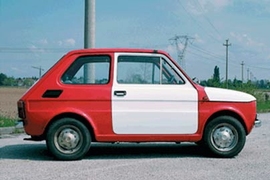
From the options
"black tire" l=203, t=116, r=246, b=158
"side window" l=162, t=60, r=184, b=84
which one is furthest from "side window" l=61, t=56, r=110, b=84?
"black tire" l=203, t=116, r=246, b=158

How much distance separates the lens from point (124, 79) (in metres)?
7.74

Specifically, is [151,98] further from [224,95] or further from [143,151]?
[143,151]

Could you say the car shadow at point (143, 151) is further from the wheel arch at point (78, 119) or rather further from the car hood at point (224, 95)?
the car hood at point (224, 95)

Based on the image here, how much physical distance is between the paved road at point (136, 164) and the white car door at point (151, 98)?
57 centimetres

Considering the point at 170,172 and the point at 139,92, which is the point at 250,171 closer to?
the point at 170,172

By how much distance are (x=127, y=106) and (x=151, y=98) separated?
418mm

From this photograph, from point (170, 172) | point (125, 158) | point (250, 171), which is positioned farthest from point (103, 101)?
point (250, 171)

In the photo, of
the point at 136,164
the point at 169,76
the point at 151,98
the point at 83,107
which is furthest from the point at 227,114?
the point at 83,107

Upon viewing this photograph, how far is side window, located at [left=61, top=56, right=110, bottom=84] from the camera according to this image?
25.2 feet

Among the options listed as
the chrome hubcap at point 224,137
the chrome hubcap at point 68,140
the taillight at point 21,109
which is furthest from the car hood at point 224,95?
the taillight at point 21,109

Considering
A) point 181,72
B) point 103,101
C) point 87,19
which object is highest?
point 87,19

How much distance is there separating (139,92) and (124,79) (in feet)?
1.16

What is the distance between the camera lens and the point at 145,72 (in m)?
7.84

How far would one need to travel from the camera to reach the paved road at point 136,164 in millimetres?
6352
